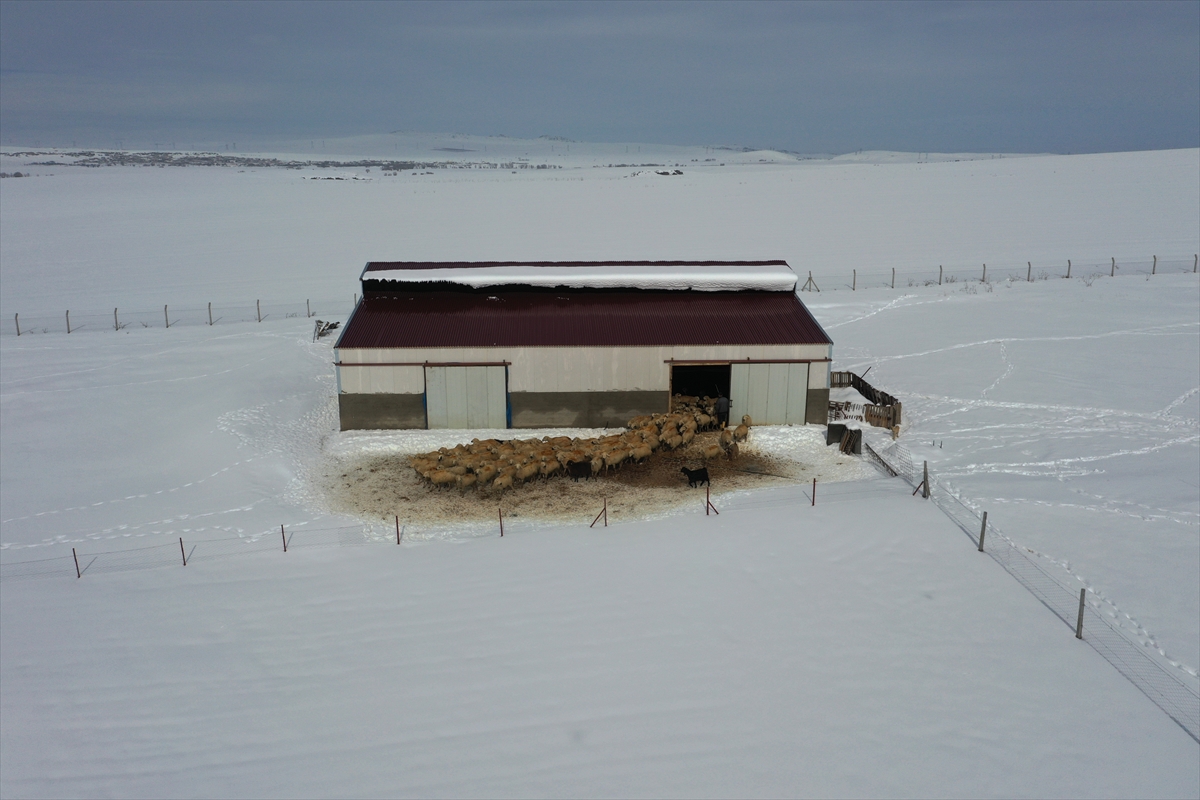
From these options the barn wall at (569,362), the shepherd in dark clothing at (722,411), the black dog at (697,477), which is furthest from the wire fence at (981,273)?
the black dog at (697,477)

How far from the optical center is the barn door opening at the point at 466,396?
26.8 meters

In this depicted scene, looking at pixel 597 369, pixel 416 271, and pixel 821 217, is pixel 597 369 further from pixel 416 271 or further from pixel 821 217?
pixel 821 217

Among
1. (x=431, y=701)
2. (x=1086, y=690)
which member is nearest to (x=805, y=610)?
(x=1086, y=690)

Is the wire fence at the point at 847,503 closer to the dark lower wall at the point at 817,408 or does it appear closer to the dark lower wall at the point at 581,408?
the dark lower wall at the point at 817,408

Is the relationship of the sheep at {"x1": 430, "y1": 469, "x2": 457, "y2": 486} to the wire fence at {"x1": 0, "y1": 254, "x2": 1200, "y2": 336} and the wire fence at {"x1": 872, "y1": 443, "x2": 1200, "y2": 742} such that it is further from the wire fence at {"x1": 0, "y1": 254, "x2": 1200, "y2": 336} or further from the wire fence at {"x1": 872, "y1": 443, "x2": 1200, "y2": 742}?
the wire fence at {"x1": 0, "y1": 254, "x2": 1200, "y2": 336}

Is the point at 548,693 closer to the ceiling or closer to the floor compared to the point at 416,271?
closer to the floor

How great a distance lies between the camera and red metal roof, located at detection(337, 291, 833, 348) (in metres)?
27.1

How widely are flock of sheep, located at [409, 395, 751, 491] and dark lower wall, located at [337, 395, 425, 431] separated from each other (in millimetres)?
2881

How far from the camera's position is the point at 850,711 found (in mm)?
13531

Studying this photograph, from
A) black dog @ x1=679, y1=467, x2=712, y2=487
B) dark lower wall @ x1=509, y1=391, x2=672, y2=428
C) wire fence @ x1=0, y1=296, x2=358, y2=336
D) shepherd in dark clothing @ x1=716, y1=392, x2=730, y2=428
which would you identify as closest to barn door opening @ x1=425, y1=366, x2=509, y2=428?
dark lower wall @ x1=509, y1=391, x2=672, y2=428

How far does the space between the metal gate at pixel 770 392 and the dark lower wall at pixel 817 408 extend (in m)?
0.14

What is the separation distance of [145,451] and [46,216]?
64.8 m

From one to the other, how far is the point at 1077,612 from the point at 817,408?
39.5 ft

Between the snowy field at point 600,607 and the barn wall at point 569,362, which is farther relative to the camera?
the barn wall at point 569,362
